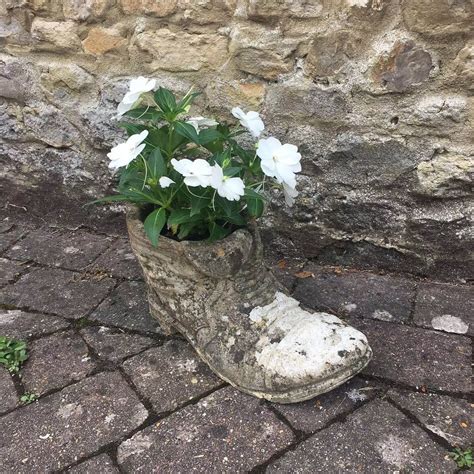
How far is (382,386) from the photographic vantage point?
1.40 m

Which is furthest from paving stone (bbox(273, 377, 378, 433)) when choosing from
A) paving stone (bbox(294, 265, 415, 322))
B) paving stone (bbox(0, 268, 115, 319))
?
paving stone (bbox(0, 268, 115, 319))

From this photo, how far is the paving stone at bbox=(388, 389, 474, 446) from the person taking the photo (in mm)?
1245

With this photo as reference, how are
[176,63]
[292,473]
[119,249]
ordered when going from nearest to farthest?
[292,473] → [176,63] → [119,249]

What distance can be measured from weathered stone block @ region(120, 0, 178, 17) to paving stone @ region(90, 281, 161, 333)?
37.1 inches

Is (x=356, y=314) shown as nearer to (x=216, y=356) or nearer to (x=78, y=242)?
(x=216, y=356)

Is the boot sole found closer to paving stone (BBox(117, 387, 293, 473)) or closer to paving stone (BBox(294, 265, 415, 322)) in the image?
paving stone (BBox(117, 387, 293, 473))

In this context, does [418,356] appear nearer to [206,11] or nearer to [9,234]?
[206,11]

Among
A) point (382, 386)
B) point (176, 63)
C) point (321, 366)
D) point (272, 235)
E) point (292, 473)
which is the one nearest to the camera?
point (292, 473)

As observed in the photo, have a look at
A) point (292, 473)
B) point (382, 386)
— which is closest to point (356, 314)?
point (382, 386)

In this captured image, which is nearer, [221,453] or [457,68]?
[221,453]

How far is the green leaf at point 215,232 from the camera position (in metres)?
1.41

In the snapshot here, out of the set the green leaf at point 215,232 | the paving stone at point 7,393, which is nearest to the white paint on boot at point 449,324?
the green leaf at point 215,232

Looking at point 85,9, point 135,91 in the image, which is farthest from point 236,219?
point 85,9

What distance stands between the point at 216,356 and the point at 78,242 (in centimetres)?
104
